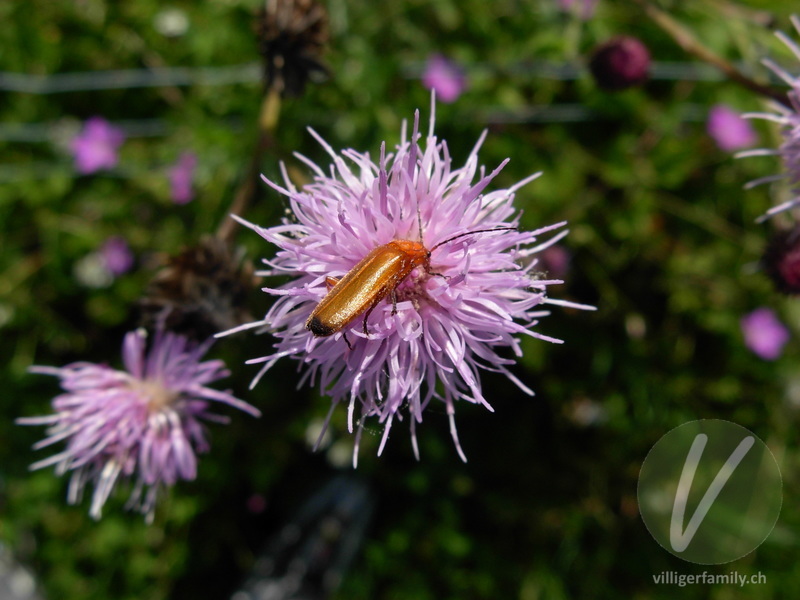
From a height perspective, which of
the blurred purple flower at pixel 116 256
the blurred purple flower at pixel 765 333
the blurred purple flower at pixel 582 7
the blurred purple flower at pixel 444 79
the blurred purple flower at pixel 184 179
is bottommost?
the blurred purple flower at pixel 116 256

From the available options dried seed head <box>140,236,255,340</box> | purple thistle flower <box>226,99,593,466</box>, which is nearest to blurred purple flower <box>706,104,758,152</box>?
purple thistle flower <box>226,99,593,466</box>

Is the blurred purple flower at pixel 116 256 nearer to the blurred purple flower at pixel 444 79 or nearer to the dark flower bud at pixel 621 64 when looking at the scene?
the blurred purple flower at pixel 444 79

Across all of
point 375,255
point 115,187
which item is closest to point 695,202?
point 375,255

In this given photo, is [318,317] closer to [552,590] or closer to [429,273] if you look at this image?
[429,273]

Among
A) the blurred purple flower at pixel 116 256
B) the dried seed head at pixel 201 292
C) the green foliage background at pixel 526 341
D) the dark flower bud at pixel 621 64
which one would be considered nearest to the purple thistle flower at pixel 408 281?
the dried seed head at pixel 201 292

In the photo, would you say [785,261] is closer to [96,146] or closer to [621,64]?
[621,64]

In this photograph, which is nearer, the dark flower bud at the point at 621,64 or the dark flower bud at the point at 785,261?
the dark flower bud at the point at 785,261
